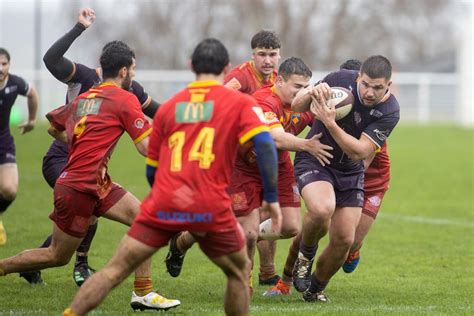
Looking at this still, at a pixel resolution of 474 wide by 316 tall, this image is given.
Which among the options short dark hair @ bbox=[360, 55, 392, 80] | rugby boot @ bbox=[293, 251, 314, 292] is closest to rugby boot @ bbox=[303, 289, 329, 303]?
rugby boot @ bbox=[293, 251, 314, 292]

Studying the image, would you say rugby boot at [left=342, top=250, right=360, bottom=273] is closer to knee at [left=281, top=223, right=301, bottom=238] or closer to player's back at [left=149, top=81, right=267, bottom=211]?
knee at [left=281, top=223, right=301, bottom=238]

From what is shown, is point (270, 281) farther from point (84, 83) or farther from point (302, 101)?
point (84, 83)

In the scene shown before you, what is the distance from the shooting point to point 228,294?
6535 millimetres

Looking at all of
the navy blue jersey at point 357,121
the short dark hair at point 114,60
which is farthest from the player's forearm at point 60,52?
the navy blue jersey at point 357,121

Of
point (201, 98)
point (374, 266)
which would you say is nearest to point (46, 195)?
point (374, 266)

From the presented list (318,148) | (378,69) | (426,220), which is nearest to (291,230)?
(318,148)

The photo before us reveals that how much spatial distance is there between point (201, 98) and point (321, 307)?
2.68 meters

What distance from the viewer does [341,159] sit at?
27.9 ft

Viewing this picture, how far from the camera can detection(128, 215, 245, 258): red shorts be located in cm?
641

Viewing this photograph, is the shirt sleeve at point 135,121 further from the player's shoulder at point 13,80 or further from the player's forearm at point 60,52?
the player's shoulder at point 13,80

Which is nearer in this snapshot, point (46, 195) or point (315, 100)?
point (315, 100)

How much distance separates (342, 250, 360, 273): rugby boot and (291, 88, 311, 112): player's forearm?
208 cm

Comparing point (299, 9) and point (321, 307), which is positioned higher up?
point (299, 9)

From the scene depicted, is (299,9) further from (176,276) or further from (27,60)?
(176,276)
